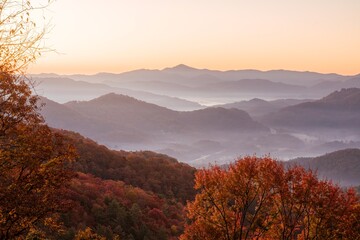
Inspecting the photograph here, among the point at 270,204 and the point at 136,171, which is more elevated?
the point at 270,204

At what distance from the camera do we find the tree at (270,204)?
2495 cm

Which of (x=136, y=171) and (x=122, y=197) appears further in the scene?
(x=136, y=171)

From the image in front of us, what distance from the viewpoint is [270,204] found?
2789 centimetres

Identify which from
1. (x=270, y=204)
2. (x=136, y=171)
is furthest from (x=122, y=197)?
(x=136, y=171)

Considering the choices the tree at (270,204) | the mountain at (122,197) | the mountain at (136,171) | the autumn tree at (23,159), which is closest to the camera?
the autumn tree at (23,159)

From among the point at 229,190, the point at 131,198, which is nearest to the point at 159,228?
the point at 131,198

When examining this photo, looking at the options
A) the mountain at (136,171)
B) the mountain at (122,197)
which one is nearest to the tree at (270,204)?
the mountain at (122,197)

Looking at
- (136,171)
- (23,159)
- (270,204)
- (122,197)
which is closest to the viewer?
(23,159)

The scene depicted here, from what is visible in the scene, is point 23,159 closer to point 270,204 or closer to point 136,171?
point 270,204

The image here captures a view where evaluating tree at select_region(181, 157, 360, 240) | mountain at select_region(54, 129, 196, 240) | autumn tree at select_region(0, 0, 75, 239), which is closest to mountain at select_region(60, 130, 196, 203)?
mountain at select_region(54, 129, 196, 240)

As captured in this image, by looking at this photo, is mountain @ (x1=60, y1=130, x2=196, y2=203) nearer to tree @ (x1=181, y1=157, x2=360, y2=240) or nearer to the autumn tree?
tree @ (x1=181, y1=157, x2=360, y2=240)

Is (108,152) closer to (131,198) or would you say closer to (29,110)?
(131,198)

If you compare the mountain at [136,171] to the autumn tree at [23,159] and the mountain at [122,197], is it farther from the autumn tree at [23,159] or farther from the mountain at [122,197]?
the autumn tree at [23,159]

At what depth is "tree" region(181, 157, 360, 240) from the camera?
25.0m
